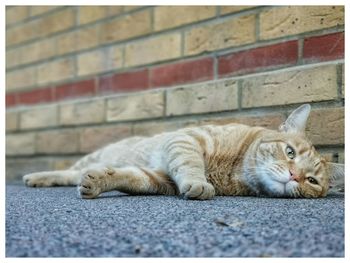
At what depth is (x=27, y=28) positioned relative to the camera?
11.1 ft

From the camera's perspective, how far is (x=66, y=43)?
3135mm

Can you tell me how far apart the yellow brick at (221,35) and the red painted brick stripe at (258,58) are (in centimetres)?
6

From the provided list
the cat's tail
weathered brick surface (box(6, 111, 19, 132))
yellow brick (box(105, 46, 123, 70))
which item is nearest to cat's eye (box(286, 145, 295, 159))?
the cat's tail

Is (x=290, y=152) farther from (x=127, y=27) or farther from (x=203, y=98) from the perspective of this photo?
(x=127, y=27)

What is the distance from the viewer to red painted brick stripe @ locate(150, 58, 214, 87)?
2.41 metres

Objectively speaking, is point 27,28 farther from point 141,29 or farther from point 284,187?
point 284,187

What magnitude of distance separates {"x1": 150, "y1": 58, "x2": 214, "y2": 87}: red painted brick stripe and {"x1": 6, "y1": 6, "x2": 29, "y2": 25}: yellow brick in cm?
131

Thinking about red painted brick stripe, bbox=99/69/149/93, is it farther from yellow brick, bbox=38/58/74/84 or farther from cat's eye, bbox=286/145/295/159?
cat's eye, bbox=286/145/295/159

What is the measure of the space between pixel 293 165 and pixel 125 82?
1.29 m

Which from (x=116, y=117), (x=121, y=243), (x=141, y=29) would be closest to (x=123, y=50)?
(x=141, y=29)

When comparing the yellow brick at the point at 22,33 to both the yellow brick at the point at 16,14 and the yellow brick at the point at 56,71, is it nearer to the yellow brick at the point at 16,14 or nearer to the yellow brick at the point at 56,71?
the yellow brick at the point at 16,14

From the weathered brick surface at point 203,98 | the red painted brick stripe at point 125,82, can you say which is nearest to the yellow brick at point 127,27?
the red painted brick stripe at point 125,82

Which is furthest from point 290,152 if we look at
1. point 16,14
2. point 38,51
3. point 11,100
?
point 16,14

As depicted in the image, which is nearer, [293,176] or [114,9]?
[293,176]
